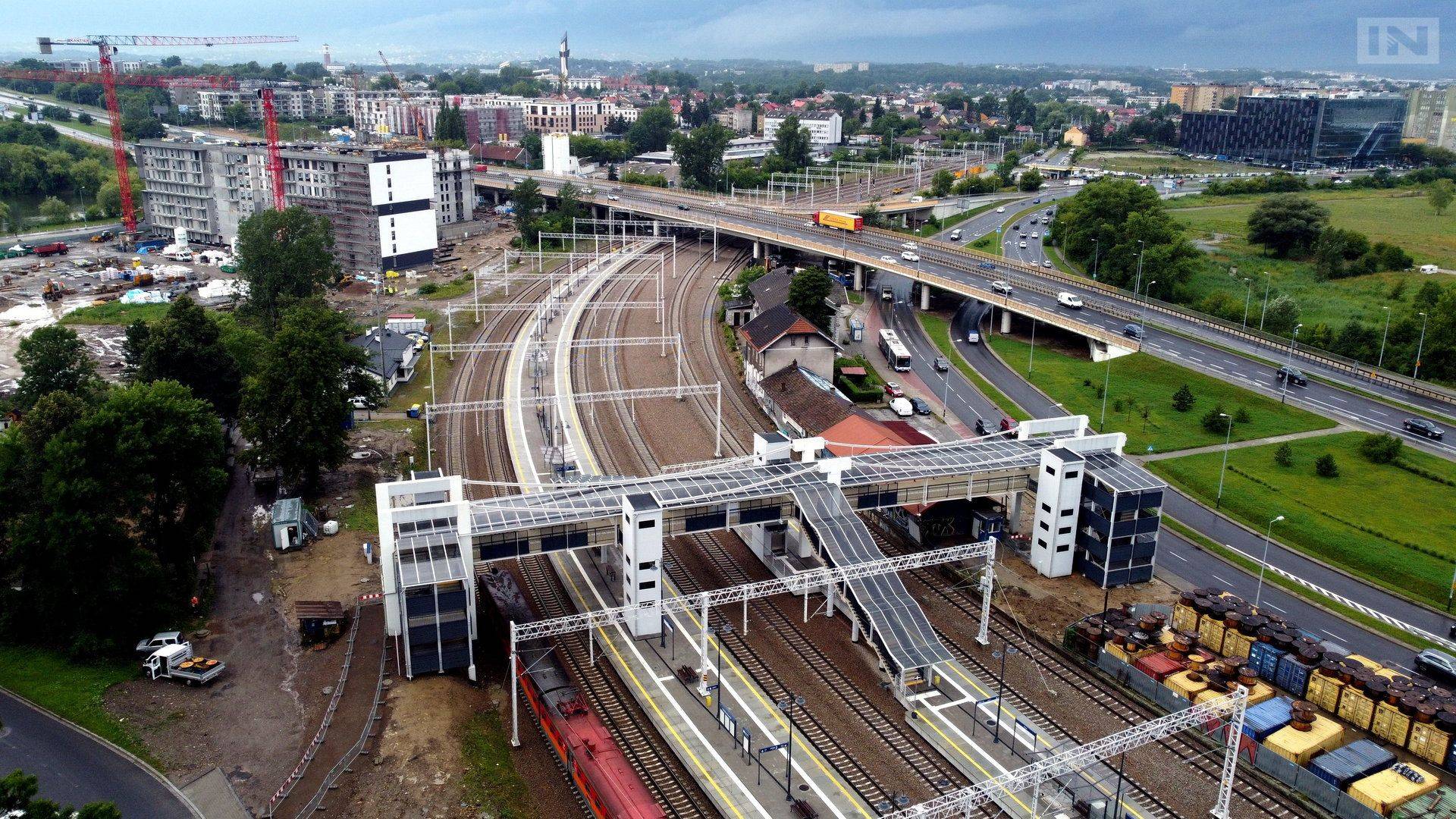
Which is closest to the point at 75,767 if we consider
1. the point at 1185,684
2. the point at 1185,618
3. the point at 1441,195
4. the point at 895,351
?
the point at 1185,684

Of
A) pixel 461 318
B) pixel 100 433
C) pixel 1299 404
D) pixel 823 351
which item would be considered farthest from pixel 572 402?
pixel 1299 404

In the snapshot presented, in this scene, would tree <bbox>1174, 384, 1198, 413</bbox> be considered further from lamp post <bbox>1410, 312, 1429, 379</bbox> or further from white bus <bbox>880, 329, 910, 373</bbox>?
white bus <bbox>880, 329, 910, 373</bbox>

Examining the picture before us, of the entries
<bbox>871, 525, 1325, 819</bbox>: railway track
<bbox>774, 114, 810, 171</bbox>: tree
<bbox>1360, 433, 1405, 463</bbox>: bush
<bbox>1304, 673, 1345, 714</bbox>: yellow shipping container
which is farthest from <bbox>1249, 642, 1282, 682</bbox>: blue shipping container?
<bbox>774, 114, 810, 171</bbox>: tree

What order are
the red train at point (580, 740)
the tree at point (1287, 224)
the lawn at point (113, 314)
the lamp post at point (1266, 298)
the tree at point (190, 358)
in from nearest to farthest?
the red train at point (580, 740) < the tree at point (190, 358) < the lamp post at point (1266, 298) < the lawn at point (113, 314) < the tree at point (1287, 224)

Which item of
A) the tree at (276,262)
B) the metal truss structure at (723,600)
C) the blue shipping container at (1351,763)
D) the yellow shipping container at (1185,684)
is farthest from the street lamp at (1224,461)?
the tree at (276,262)

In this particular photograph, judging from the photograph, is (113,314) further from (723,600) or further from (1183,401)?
(1183,401)

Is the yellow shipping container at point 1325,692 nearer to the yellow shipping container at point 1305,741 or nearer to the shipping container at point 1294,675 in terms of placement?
the shipping container at point 1294,675

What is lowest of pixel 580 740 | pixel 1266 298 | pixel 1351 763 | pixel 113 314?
pixel 1351 763
